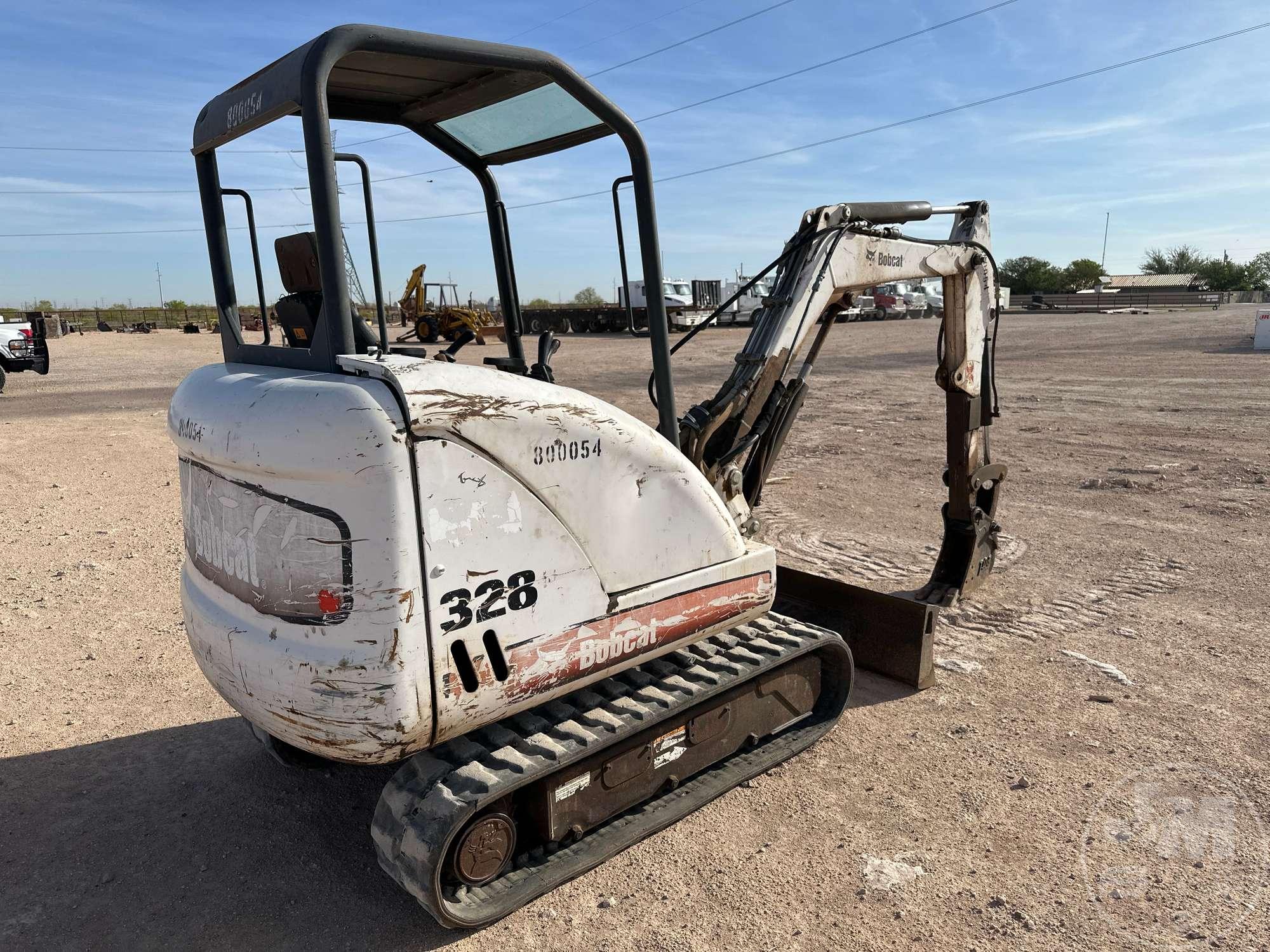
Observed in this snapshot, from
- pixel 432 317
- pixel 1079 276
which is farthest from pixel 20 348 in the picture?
pixel 1079 276

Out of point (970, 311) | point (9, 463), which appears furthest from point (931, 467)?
point (9, 463)

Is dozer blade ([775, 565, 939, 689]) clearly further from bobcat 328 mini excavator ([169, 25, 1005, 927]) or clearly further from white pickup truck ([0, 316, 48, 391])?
white pickup truck ([0, 316, 48, 391])

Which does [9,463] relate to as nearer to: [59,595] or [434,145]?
[59,595]

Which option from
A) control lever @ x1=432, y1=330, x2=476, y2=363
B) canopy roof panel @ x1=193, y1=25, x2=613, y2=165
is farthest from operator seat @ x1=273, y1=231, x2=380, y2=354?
canopy roof panel @ x1=193, y1=25, x2=613, y2=165

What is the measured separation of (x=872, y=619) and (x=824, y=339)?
59.4 inches

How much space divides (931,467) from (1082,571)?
3463 millimetres

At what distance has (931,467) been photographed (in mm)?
9492

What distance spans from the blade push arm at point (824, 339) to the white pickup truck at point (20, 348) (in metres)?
18.8

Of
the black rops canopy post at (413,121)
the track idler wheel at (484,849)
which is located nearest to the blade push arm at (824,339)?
the black rops canopy post at (413,121)

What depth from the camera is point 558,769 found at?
9.71 ft

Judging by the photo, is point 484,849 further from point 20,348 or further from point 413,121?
point 20,348

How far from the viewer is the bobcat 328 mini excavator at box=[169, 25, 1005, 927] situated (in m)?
2.57

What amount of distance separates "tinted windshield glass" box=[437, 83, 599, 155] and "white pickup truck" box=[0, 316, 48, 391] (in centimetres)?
1830

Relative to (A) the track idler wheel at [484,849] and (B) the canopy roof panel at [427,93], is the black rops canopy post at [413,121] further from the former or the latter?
(A) the track idler wheel at [484,849]
